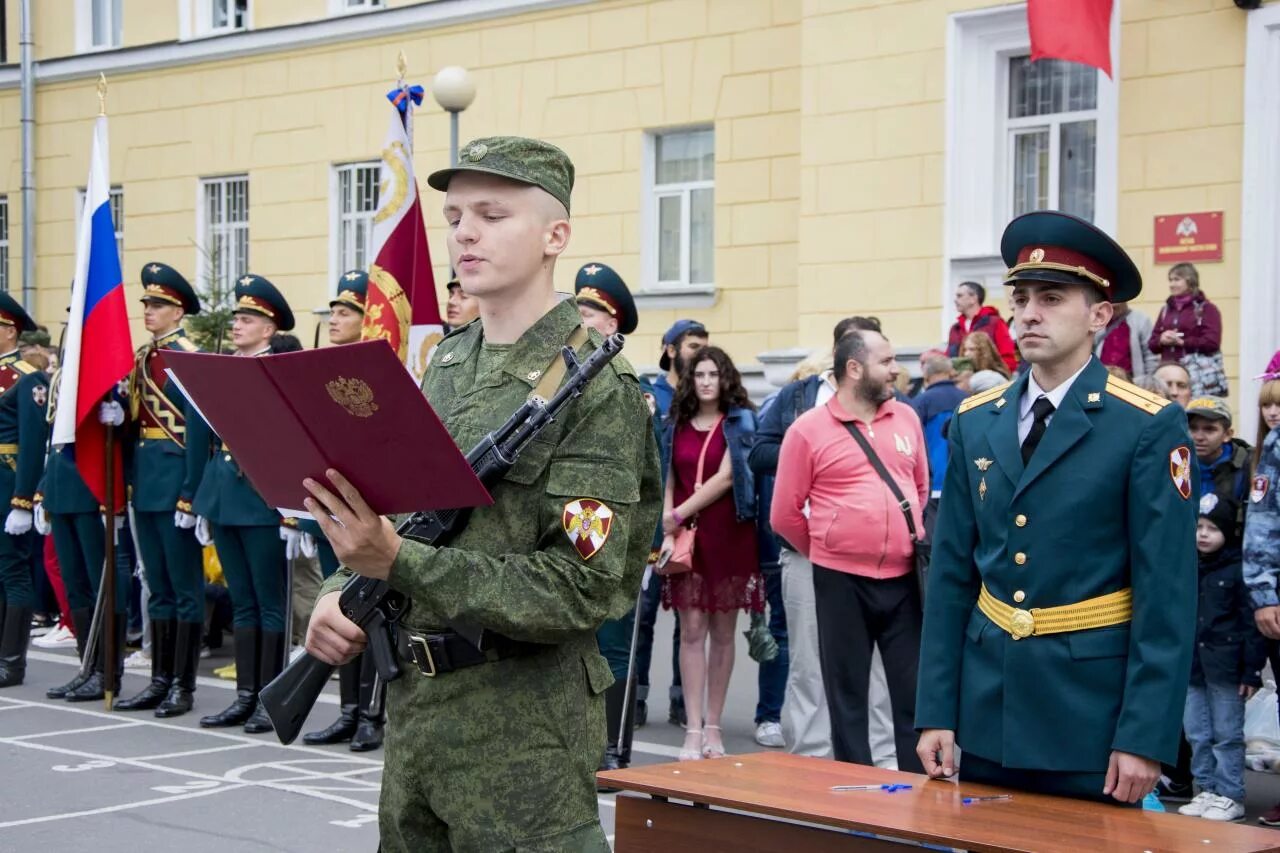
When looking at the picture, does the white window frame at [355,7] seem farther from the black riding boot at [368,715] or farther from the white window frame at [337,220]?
the black riding boot at [368,715]

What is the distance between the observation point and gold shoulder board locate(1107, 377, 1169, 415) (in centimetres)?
424

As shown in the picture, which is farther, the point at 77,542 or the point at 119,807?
the point at 77,542

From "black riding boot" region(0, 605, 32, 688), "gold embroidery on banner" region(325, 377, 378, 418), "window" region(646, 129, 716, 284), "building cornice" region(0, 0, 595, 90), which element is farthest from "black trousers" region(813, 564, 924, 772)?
"building cornice" region(0, 0, 595, 90)

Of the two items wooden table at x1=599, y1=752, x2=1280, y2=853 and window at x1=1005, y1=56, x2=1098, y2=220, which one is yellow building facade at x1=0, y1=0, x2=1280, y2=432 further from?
wooden table at x1=599, y1=752, x2=1280, y2=853

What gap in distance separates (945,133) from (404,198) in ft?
19.8

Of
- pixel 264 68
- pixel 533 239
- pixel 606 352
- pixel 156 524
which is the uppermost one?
pixel 264 68

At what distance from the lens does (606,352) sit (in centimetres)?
347

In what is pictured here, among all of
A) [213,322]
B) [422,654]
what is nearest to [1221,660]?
[422,654]

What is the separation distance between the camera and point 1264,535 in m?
7.17

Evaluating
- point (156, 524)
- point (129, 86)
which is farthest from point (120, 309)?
point (129, 86)

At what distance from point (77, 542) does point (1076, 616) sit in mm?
8086

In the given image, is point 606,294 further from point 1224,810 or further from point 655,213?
point 655,213

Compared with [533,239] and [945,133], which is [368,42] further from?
[533,239]

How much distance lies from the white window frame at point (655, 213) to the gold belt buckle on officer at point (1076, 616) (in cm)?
1363
